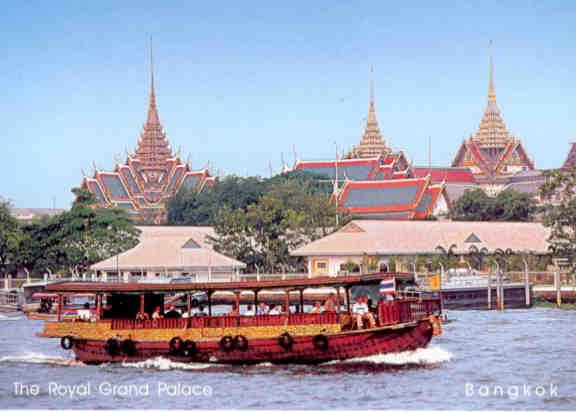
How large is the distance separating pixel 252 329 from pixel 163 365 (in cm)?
188

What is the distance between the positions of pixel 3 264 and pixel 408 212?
27.7 meters

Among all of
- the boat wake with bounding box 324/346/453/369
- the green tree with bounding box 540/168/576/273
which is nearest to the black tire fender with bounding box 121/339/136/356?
the boat wake with bounding box 324/346/453/369

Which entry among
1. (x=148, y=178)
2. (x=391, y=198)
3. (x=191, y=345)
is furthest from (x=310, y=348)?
(x=148, y=178)

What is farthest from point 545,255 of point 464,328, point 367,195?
point 367,195

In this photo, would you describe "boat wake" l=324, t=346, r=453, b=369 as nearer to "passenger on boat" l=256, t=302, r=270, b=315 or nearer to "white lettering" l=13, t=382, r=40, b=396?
"passenger on boat" l=256, t=302, r=270, b=315

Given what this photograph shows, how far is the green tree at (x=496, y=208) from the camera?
2687 inches

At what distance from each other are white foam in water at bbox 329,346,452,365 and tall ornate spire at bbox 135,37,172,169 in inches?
2742

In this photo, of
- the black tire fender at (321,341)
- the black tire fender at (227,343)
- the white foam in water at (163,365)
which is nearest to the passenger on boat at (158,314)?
the white foam in water at (163,365)

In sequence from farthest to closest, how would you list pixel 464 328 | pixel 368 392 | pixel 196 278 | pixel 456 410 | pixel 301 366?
pixel 196 278 < pixel 464 328 < pixel 301 366 < pixel 368 392 < pixel 456 410

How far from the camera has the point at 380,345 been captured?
2422 centimetres

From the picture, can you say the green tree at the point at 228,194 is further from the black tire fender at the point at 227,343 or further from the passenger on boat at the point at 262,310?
the black tire fender at the point at 227,343

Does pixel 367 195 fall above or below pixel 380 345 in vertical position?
above

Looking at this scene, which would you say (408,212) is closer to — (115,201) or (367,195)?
(367,195)

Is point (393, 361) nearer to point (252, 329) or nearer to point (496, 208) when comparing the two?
point (252, 329)
